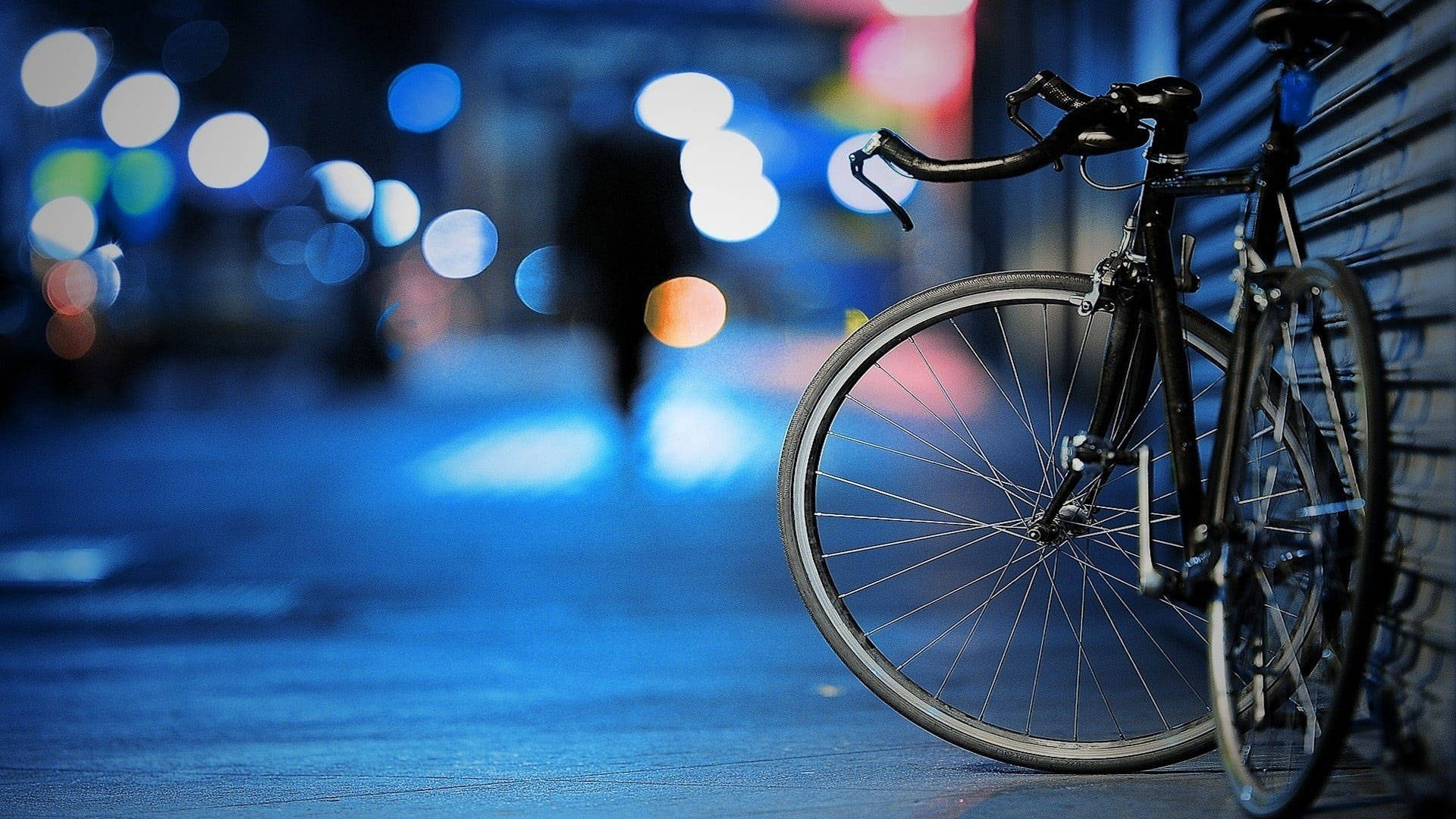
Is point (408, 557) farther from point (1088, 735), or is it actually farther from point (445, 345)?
point (445, 345)

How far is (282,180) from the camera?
2327 centimetres

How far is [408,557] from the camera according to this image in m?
5.40

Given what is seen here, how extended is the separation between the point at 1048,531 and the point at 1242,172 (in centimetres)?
72

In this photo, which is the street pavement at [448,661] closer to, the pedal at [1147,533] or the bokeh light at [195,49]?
the pedal at [1147,533]

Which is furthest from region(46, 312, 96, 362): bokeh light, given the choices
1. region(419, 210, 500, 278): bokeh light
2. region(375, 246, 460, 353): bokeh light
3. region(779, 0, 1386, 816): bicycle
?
region(779, 0, 1386, 816): bicycle

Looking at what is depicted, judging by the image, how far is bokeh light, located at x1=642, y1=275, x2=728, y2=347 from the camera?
22608 mm

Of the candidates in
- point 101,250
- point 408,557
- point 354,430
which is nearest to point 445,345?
point 101,250

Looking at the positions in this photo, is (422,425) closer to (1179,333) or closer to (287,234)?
(287,234)

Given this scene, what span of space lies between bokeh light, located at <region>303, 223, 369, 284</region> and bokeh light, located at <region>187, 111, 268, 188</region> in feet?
20.8

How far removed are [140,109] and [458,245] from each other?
22.6ft

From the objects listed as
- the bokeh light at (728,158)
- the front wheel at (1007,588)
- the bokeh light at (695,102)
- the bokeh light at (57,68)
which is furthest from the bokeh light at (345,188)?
the front wheel at (1007,588)

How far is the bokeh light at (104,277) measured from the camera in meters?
14.1

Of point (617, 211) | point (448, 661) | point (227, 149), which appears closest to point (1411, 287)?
point (448, 661)

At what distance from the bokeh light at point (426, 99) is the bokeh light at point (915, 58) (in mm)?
8928
